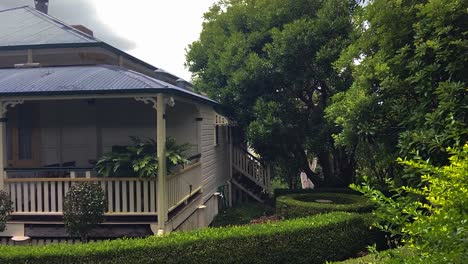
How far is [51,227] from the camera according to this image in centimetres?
787

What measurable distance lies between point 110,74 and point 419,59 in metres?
6.24

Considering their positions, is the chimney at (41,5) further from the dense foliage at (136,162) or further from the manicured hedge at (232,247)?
the manicured hedge at (232,247)

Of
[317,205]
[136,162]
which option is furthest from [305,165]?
[136,162]

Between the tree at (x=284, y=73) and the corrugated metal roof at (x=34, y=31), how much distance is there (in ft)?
16.6

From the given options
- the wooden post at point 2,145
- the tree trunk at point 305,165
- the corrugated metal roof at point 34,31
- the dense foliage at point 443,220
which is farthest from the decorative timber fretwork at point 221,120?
the dense foliage at point 443,220

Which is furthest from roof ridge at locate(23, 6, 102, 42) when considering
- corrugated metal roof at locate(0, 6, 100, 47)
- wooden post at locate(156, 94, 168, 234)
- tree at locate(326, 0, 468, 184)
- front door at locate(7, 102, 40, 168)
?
tree at locate(326, 0, 468, 184)

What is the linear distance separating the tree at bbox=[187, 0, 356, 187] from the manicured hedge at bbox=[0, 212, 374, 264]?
524cm

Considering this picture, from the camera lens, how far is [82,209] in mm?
7027

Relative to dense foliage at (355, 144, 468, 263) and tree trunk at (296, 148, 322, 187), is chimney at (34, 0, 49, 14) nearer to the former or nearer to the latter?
tree trunk at (296, 148, 322, 187)

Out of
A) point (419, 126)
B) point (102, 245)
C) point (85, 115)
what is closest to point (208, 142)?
point (85, 115)

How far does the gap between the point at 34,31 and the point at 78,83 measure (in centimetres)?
448

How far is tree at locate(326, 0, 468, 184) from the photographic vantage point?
5.25m

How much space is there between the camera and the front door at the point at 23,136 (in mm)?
10383

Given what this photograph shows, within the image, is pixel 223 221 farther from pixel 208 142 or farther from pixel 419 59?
pixel 419 59
